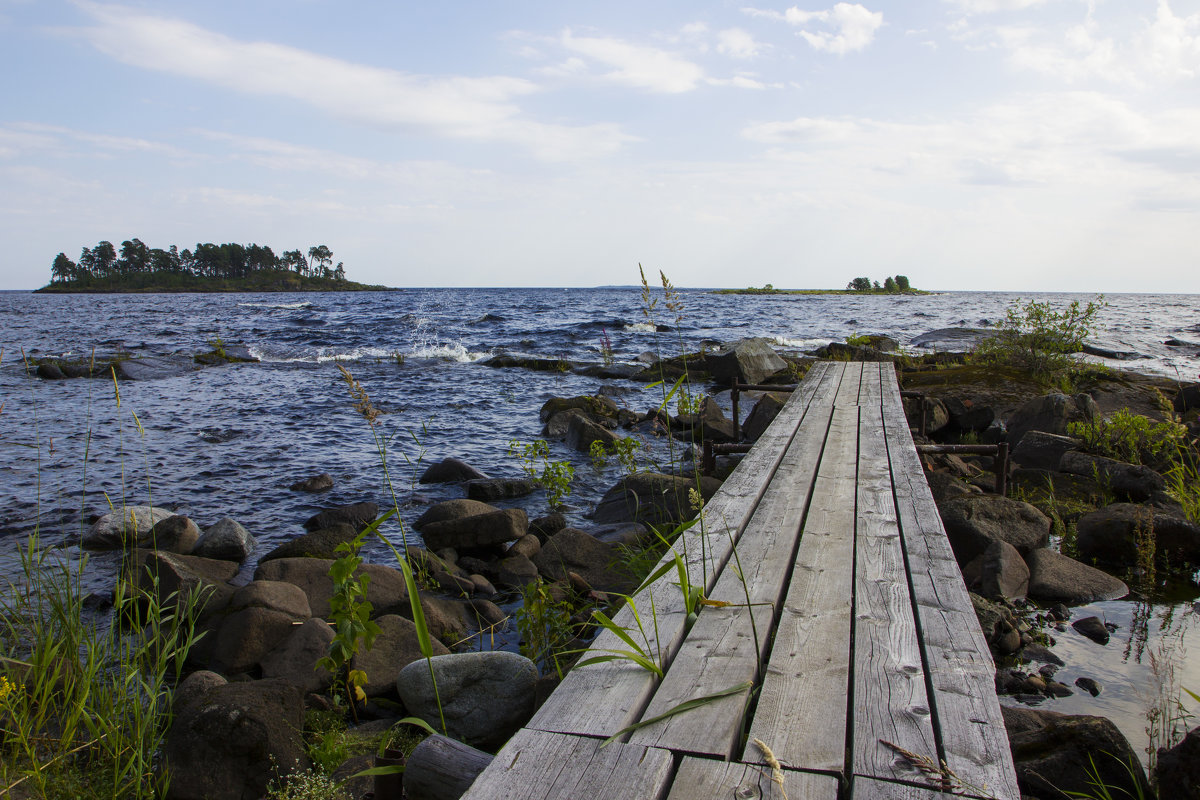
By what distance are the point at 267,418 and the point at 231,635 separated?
9.29 m

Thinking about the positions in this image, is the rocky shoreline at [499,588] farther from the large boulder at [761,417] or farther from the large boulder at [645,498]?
the large boulder at [761,417]

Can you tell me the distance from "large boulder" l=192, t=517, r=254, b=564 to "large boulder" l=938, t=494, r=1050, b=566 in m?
5.98

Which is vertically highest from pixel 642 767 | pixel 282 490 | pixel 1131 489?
pixel 642 767

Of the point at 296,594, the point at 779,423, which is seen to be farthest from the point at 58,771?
the point at 779,423

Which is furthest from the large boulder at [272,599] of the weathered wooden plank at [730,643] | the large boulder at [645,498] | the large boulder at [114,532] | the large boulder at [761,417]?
the large boulder at [761,417]

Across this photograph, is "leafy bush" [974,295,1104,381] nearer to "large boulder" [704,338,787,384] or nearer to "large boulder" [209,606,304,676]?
"large boulder" [704,338,787,384]

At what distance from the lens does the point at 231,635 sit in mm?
4336

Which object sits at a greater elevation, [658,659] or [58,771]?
[658,659]

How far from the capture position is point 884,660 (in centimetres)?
203

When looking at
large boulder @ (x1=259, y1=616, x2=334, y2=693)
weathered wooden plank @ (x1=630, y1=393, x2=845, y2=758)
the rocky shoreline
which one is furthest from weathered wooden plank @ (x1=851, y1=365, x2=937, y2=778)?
large boulder @ (x1=259, y1=616, x2=334, y2=693)

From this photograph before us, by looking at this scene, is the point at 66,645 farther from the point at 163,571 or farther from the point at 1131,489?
the point at 1131,489

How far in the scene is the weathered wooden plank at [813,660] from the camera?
64.5 inches

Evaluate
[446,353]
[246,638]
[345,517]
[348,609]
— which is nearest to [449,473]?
[345,517]

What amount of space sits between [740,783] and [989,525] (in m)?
4.63
